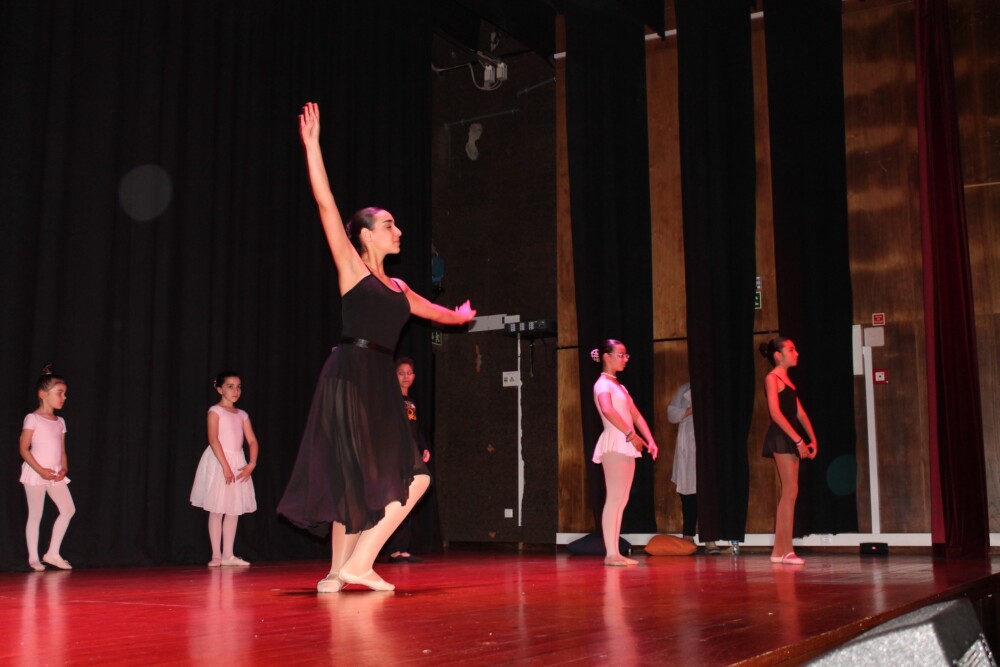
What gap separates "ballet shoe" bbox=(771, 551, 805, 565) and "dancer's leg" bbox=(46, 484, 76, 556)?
4727 mm

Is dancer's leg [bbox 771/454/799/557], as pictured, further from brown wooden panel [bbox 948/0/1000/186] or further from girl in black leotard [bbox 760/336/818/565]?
brown wooden panel [bbox 948/0/1000/186]

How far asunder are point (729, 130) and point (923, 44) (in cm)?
179

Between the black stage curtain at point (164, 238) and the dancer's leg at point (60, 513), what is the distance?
21 cm

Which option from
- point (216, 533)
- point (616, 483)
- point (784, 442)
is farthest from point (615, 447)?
point (216, 533)

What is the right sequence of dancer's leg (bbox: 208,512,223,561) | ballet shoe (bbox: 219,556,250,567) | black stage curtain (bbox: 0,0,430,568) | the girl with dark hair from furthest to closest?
dancer's leg (bbox: 208,512,223,561)
ballet shoe (bbox: 219,556,250,567)
black stage curtain (bbox: 0,0,430,568)
the girl with dark hair

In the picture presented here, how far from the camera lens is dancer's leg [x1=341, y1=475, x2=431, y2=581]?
3.81 meters

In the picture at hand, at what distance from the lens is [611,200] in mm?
9984

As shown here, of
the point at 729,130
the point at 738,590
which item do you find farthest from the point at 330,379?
the point at 729,130

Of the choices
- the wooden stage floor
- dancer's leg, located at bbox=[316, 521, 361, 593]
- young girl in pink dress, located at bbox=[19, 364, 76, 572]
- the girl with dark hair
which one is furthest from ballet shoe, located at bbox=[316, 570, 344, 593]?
young girl in pink dress, located at bbox=[19, 364, 76, 572]

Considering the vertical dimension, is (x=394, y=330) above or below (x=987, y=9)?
below

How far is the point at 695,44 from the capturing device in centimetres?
962

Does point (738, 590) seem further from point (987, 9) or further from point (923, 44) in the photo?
point (987, 9)

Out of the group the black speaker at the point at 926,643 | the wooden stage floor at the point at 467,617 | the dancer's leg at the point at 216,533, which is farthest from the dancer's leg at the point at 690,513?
the black speaker at the point at 926,643

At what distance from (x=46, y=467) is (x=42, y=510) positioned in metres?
0.31
